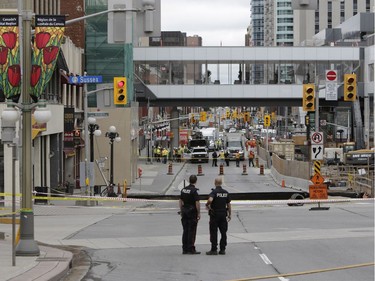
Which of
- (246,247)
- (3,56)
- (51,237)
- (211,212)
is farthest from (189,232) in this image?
(51,237)

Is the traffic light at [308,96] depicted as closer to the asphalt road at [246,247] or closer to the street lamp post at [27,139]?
the asphalt road at [246,247]

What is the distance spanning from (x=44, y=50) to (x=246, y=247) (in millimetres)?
6238

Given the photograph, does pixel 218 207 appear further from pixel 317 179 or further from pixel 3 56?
pixel 317 179

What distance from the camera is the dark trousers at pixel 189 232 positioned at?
16.1 metres

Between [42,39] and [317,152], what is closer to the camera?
[42,39]

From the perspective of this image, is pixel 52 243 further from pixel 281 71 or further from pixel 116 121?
pixel 281 71

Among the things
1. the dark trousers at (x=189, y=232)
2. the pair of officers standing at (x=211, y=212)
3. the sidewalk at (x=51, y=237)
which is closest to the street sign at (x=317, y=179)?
the sidewalk at (x=51, y=237)

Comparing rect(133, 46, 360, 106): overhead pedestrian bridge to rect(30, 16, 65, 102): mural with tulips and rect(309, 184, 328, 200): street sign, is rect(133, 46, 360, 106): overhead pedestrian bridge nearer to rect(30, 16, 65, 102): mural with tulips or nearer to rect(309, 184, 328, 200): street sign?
rect(309, 184, 328, 200): street sign

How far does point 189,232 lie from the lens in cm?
1611

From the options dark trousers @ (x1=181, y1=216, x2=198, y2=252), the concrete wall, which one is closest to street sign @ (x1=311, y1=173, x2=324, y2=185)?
the concrete wall

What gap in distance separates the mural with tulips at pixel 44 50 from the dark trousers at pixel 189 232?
3.92 meters

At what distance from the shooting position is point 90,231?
2195cm

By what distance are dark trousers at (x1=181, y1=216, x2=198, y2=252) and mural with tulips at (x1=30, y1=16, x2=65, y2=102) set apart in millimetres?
3923

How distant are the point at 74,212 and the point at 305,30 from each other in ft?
567
